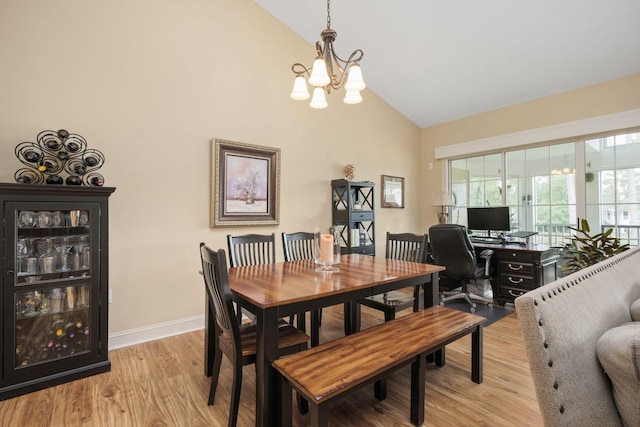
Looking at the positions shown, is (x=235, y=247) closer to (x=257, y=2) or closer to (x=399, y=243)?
(x=399, y=243)

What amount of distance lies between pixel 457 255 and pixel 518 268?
0.80 metres

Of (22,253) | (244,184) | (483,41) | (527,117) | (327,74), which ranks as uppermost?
(483,41)

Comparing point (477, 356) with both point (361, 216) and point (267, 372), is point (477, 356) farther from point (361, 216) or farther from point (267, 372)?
point (361, 216)

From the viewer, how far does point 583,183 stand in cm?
382

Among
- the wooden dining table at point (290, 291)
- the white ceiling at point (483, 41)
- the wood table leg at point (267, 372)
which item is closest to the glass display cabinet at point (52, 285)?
the wooden dining table at point (290, 291)

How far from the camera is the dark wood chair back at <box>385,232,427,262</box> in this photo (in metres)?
2.76

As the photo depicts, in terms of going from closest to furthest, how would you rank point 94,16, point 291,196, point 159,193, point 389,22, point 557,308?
point 557,308 < point 94,16 < point 159,193 < point 389,22 < point 291,196

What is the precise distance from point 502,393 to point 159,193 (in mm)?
3062

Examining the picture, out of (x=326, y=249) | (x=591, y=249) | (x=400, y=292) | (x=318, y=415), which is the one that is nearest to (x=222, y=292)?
(x=318, y=415)

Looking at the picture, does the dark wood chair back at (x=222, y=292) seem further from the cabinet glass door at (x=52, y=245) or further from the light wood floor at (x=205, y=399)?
the cabinet glass door at (x=52, y=245)

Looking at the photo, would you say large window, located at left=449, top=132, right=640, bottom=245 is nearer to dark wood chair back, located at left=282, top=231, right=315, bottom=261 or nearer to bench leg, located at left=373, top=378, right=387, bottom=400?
dark wood chair back, located at left=282, top=231, right=315, bottom=261

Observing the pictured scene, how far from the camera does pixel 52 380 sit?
2.07 meters

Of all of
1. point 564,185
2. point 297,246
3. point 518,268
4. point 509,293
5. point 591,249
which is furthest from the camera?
point 564,185

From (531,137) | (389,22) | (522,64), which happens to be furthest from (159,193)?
(531,137)
